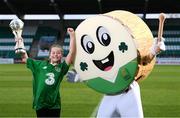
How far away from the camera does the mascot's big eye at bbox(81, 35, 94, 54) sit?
198 inches

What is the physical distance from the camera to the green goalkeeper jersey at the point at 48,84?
5.43m

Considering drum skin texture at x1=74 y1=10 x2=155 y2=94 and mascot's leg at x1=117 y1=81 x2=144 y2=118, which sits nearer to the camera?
drum skin texture at x1=74 y1=10 x2=155 y2=94

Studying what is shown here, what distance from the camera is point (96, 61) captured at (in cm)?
504

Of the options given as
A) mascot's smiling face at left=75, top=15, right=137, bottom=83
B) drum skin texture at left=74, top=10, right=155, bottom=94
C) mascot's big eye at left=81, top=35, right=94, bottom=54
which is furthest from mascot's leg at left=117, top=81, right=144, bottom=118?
mascot's big eye at left=81, top=35, right=94, bottom=54

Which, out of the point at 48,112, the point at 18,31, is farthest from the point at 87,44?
the point at 48,112

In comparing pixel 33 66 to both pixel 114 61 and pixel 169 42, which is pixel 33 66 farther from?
pixel 169 42

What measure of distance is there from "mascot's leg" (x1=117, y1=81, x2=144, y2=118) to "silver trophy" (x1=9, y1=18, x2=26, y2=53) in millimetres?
1362

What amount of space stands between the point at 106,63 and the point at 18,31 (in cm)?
116

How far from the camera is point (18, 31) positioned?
5426 mm

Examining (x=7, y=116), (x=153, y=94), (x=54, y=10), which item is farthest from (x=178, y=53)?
(x=7, y=116)

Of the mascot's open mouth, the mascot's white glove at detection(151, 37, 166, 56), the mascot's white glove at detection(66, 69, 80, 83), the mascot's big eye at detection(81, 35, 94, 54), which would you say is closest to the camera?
the mascot's white glove at detection(151, 37, 166, 56)

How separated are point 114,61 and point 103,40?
0.84 ft

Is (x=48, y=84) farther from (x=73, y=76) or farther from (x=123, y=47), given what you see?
(x=123, y=47)

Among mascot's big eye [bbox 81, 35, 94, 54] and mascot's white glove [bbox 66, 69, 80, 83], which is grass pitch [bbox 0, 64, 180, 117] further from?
mascot's big eye [bbox 81, 35, 94, 54]
